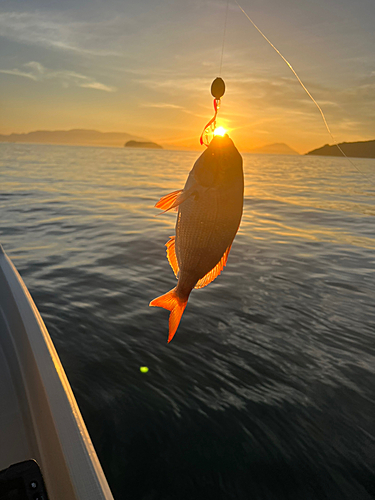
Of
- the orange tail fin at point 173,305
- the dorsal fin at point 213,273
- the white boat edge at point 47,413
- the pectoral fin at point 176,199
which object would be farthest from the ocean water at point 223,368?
the pectoral fin at point 176,199

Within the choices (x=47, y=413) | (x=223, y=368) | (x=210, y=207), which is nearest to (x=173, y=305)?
(x=210, y=207)

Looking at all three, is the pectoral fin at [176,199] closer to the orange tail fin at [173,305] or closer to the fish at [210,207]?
the fish at [210,207]

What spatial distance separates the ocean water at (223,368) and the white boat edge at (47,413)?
4.04ft

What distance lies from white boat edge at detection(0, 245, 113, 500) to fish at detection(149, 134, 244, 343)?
1.15 meters

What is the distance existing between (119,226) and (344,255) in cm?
880

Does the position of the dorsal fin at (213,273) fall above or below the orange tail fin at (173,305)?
above

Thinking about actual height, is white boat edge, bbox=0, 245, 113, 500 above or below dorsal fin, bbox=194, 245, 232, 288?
below

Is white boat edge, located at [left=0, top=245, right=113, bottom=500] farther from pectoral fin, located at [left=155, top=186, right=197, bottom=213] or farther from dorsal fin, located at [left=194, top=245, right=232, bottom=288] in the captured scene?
pectoral fin, located at [left=155, top=186, right=197, bottom=213]

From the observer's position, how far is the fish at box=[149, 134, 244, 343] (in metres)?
2.00

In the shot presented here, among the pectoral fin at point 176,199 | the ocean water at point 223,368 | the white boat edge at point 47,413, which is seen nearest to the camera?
the pectoral fin at point 176,199

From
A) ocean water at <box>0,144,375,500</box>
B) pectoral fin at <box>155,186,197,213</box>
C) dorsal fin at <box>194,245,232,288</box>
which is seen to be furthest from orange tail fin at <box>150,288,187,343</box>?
ocean water at <box>0,144,375,500</box>

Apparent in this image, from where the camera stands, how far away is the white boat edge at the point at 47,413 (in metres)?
2.24

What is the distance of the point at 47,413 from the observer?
286 centimetres

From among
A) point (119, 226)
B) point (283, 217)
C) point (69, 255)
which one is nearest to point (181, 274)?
point (69, 255)
